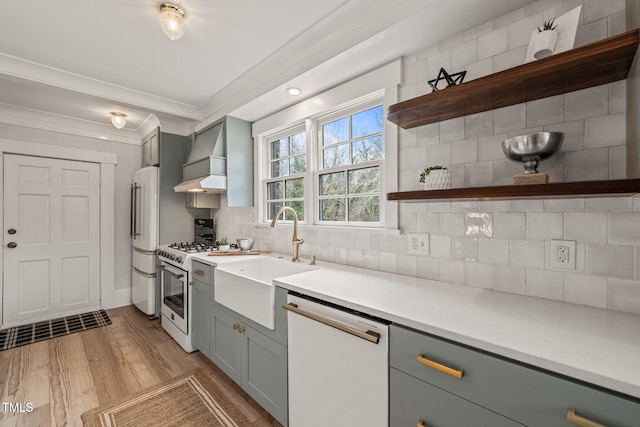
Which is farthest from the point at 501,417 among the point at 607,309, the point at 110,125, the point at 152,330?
the point at 110,125

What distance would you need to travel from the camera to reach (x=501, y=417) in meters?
0.85

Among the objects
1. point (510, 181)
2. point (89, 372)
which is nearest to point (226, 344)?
point (89, 372)

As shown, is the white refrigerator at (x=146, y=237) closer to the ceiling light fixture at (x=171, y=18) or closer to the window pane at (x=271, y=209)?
the window pane at (x=271, y=209)

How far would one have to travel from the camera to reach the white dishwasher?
1143 mm

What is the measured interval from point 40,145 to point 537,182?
479 centimetres

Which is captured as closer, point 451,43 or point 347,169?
point 451,43

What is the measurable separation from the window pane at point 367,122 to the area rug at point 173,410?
2129 mm

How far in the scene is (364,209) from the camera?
7.07 feet

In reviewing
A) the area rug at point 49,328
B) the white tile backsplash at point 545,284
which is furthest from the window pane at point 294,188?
the area rug at point 49,328

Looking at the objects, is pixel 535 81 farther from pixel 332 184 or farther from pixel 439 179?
pixel 332 184

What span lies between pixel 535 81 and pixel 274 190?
7.62 feet

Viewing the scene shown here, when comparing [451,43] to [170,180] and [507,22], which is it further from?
[170,180]

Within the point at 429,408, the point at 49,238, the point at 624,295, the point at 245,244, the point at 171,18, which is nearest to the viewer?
the point at 429,408

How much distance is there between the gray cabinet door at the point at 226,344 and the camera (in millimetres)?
1967
